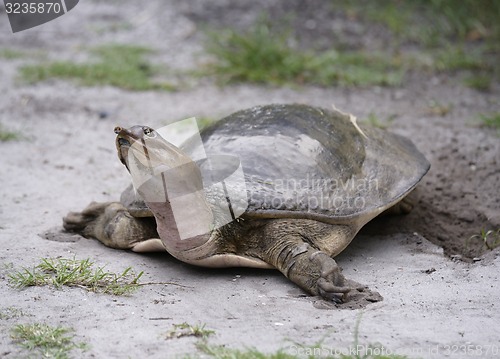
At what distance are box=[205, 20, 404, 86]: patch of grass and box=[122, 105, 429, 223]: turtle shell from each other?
2412 millimetres

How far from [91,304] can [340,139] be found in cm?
153

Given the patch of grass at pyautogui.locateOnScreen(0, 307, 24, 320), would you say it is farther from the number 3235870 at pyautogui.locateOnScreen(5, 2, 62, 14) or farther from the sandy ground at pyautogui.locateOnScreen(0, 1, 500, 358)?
the number 3235870 at pyautogui.locateOnScreen(5, 2, 62, 14)

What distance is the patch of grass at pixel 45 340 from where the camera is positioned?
2.38 meters

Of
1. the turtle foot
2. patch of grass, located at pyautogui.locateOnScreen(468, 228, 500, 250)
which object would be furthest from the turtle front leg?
patch of grass, located at pyautogui.locateOnScreen(468, 228, 500, 250)

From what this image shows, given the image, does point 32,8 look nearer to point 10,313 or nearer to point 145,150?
point 145,150

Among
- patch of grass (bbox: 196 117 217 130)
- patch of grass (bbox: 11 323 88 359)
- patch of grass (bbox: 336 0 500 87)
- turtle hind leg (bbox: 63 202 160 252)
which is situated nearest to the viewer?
patch of grass (bbox: 11 323 88 359)

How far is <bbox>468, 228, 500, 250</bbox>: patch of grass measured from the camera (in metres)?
3.43

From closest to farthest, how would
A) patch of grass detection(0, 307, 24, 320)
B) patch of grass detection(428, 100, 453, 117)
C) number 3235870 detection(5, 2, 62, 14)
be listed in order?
patch of grass detection(0, 307, 24, 320)
patch of grass detection(428, 100, 453, 117)
number 3235870 detection(5, 2, 62, 14)

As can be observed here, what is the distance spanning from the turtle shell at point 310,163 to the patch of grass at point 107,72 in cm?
268

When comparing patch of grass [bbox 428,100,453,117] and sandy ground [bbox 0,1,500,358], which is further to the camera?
patch of grass [bbox 428,100,453,117]

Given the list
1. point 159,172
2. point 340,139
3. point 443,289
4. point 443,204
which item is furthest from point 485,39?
point 159,172

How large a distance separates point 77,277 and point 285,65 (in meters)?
3.85

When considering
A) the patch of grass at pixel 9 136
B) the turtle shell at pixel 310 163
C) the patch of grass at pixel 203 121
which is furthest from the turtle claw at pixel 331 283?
the patch of grass at pixel 9 136

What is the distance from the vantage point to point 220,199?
312 cm
